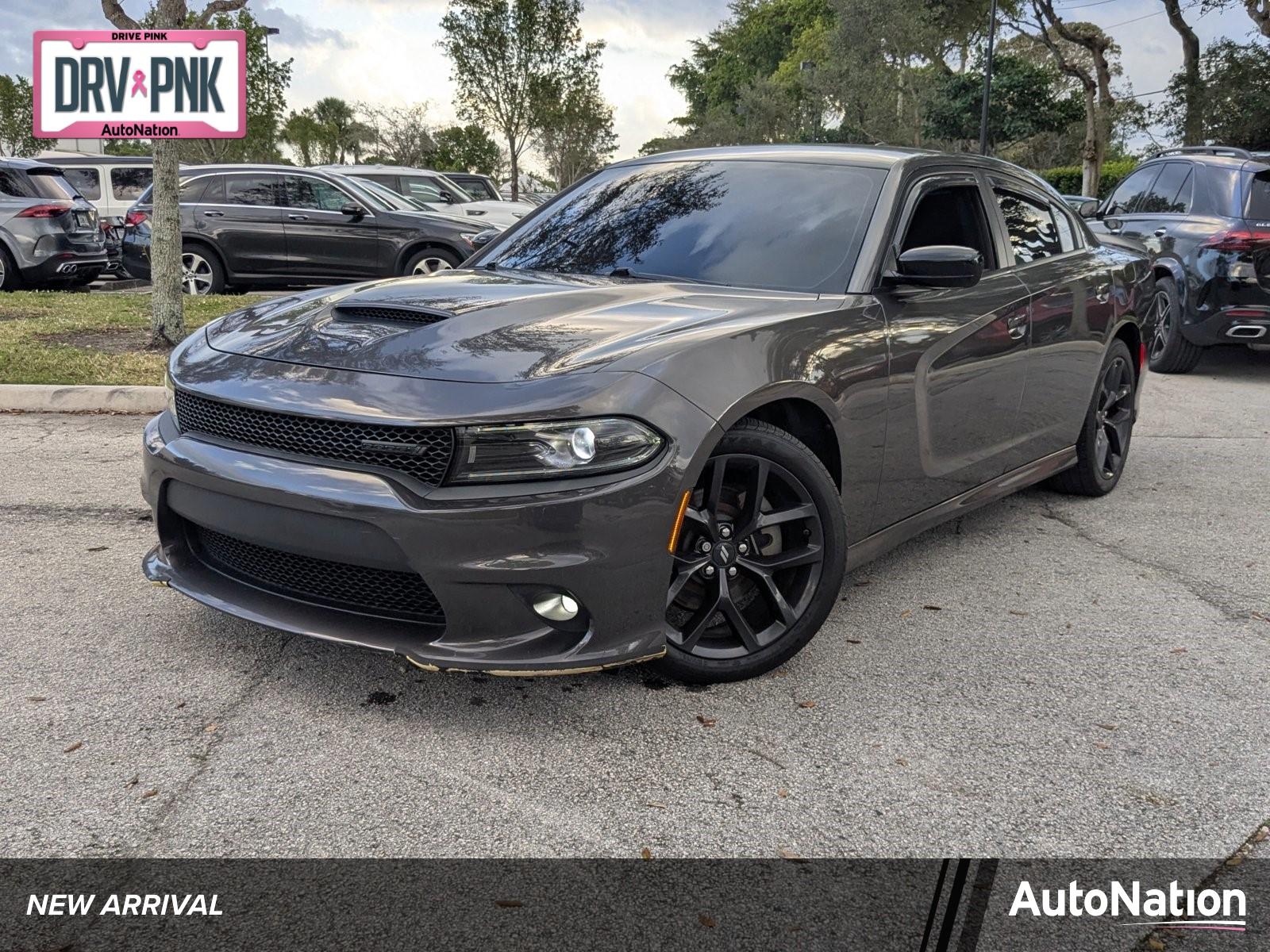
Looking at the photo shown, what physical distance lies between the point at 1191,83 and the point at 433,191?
64.6 ft

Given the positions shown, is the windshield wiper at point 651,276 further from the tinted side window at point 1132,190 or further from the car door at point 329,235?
the car door at point 329,235

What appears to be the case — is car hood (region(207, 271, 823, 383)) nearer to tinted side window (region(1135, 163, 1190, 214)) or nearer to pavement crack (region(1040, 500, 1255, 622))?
pavement crack (region(1040, 500, 1255, 622))

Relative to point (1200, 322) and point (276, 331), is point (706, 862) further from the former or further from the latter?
point (1200, 322)

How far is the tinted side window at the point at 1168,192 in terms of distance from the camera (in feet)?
33.2

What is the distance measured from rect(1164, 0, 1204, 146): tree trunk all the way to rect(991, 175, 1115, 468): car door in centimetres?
2670

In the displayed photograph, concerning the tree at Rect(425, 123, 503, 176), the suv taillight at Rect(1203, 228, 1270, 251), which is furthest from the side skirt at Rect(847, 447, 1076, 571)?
the tree at Rect(425, 123, 503, 176)

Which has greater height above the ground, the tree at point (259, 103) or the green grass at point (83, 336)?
the tree at point (259, 103)

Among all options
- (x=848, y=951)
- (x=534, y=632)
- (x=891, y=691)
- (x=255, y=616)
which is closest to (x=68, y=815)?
(x=255, y=616)

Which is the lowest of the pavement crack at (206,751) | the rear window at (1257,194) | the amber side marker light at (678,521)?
the pavement crack at (206,751)

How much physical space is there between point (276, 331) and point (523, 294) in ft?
2.42

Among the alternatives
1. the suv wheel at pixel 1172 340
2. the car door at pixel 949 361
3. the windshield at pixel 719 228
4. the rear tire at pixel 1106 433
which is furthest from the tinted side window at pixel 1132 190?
the windshield at pixel 719 228

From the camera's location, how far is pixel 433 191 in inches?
773

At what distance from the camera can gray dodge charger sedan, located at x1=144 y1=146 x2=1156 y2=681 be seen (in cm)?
294

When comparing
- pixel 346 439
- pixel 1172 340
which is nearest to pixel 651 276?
pixel 346 439
